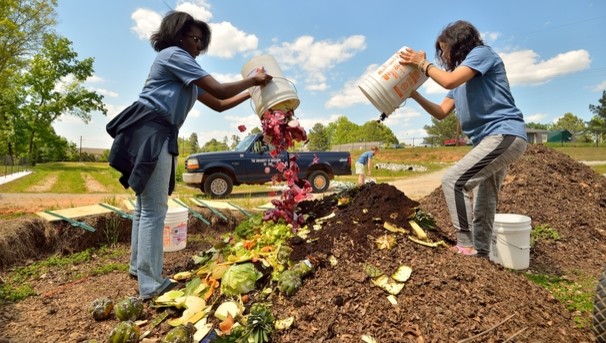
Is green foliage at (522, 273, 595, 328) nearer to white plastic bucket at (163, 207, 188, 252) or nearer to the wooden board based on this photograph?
white plastic bucket at (163, 207, 188, 252)

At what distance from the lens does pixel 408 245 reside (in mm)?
2391

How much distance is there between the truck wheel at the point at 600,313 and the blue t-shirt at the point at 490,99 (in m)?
1.09

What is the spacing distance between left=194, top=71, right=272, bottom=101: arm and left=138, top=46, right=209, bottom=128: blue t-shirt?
5cm

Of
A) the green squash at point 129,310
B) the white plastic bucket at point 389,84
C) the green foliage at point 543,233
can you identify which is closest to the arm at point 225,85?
the white plastic bucket at point 389,84

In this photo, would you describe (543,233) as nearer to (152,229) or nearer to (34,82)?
(152,229)

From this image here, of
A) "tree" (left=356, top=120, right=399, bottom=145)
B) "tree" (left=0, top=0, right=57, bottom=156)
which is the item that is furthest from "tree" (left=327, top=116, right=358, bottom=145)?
"tree" (left=0, top=0, right=57, bottom=156)

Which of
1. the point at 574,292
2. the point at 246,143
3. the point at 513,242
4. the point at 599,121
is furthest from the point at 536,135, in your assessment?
the point at 574,292

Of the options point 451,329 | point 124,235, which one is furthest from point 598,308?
point 124,235

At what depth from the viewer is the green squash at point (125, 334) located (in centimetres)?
195

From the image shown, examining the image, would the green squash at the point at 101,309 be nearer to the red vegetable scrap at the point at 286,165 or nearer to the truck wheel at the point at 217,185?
the red vegetable scrap at the point at 286,165

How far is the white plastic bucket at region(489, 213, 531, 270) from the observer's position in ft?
11.1

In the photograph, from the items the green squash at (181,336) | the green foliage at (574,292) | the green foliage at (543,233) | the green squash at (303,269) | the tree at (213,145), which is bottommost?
the green foliage at (574,292)

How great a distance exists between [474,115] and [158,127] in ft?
7.50

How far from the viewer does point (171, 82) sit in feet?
8.29
